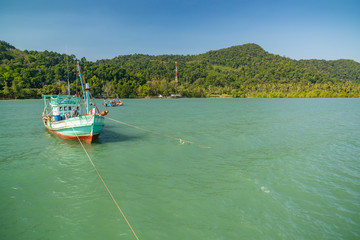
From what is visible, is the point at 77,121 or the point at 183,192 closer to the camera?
the point at 183,192

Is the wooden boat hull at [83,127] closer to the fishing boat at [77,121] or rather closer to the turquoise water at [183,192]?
the fishing boat at [77,121]

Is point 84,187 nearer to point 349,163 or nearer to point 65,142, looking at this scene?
point 65,142

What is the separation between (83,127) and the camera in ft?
75.8

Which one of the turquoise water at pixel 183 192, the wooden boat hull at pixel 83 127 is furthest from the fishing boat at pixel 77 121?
the turquoise water at pixel 183 192

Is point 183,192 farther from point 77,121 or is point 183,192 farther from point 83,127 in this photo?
point 77,121

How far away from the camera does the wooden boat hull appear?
2258 centimetres

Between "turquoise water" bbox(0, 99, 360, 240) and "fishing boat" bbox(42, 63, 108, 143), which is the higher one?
"fishing boat" bbox(42, 63, 108, 143)

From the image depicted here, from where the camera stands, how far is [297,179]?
14.3 metres

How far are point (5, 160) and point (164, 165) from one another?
1304 cm

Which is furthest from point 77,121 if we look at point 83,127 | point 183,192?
point 183,192

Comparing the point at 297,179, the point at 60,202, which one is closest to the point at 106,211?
the point at 60,202

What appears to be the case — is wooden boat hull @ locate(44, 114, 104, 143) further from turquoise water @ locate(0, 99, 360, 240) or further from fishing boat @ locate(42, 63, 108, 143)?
turquoise water @ locate(0, 99, 360, 240)

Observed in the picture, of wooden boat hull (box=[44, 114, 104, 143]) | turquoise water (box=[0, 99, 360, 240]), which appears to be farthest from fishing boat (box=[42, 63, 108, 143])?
turquoise water (box=[0, 99, 360, 240])

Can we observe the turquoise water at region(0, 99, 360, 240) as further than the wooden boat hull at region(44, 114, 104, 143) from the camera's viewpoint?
No
